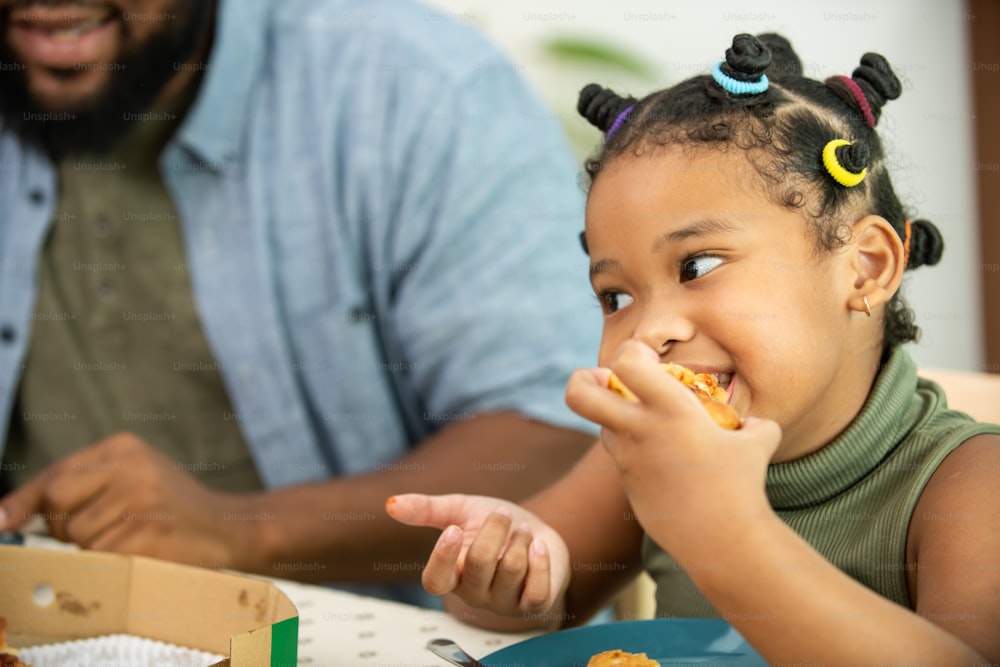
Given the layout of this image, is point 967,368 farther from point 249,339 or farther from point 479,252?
point 249,339

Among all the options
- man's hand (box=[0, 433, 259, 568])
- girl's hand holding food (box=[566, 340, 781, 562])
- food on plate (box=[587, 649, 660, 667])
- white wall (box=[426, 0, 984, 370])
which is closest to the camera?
girl's hand holding food (box=[566, 340, 781, 562])

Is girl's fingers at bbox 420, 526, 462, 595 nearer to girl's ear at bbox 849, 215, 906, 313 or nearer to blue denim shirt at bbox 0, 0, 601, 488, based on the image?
girl's ear at bbox 849, 215, 906, 313

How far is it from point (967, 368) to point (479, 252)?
188cm

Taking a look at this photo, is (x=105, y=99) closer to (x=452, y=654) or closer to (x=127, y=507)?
(x=127, y=507)

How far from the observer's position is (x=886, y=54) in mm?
2969

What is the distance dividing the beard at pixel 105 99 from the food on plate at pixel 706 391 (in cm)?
140

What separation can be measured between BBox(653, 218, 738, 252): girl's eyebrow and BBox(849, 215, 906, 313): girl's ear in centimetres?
13

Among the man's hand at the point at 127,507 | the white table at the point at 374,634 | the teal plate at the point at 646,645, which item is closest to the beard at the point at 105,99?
the man's hand at the point at 127,507

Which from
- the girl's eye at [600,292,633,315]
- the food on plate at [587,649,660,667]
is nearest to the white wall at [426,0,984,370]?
the girl's eye at [600,292,633,315]

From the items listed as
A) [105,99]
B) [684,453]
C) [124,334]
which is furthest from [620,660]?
[105,99]

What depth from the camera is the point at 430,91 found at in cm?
186

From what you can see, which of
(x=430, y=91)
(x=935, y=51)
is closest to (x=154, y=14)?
(x=430, y=91)

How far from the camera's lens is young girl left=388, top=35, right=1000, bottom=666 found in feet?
2.36

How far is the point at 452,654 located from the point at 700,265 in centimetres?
34
